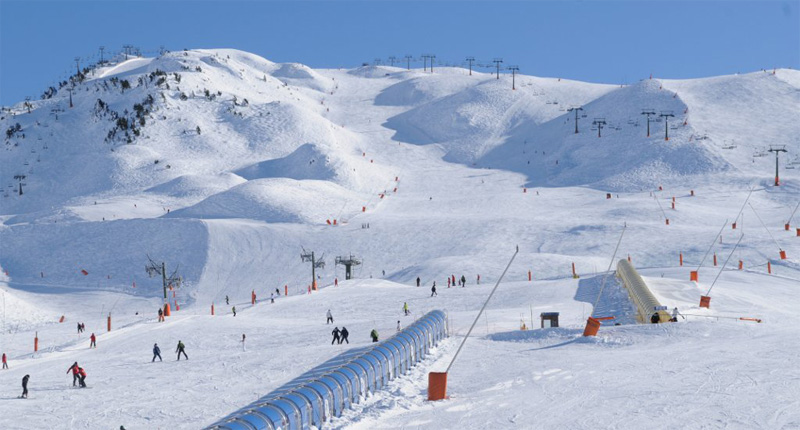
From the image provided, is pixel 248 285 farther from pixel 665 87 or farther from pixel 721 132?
pixel 665 87

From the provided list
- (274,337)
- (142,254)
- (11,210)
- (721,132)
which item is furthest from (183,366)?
(721,132)

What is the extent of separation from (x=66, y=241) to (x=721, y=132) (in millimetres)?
82831

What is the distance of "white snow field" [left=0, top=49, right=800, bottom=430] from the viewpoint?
25.9 meters

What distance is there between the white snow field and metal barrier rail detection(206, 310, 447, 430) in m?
0.60

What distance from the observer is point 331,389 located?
21.6m

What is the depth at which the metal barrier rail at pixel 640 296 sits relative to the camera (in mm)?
34975

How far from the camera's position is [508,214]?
84812 millimetres

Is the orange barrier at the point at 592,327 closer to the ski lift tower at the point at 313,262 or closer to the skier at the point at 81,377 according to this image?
the skier at the point at 81,377

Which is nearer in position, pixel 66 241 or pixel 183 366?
pixel 183 366

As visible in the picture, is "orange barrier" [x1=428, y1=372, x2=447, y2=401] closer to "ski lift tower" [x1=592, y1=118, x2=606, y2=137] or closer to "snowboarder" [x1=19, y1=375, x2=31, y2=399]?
"snowboarder" [x1=19, y1=375, x2=31, y2=399]

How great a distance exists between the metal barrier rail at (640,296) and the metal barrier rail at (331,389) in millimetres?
9932

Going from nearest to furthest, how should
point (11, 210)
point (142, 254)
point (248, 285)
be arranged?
point (248, 285), point (142, 254), point (11, 210)

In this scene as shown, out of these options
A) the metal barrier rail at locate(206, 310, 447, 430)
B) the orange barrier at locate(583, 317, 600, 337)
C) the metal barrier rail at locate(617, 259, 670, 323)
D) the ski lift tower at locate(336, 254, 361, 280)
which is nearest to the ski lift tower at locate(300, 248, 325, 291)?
the ski lift tower at locate(336, 254, 361, 280)

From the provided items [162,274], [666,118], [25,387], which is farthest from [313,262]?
[666,118]
